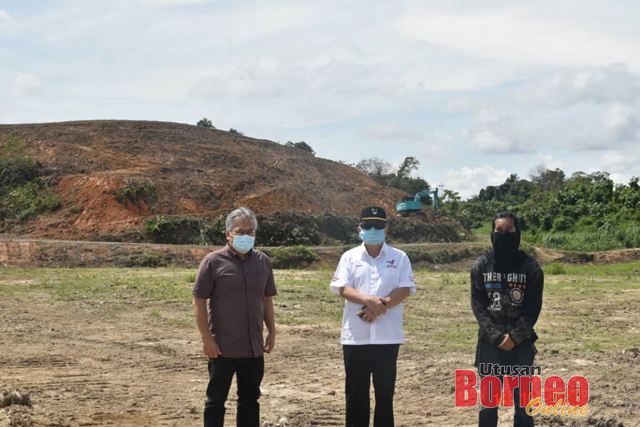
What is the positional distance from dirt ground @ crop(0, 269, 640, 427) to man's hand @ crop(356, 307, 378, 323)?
203 centimetres

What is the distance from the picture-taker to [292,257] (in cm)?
2694

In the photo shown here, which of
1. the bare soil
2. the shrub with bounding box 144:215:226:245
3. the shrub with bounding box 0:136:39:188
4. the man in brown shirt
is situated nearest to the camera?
the man in brown shirt

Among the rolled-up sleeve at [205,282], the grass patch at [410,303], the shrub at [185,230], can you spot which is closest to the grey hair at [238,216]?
the rolled-up sleeve at [205,282]

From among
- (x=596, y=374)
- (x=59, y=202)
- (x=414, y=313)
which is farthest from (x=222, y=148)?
(x=596, y=374)

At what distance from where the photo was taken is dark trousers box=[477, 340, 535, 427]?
5.25 meters

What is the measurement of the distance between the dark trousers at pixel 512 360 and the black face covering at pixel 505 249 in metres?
0.59

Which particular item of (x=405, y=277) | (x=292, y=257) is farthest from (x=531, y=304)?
(x=292, y=257)

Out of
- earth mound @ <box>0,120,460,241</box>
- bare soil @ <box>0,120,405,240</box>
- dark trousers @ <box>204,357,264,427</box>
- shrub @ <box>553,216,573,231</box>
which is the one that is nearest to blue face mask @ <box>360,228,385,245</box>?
dark trousers @ <box>204,357,264,427</box>

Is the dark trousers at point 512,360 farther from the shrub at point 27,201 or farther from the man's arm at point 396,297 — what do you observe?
the shrub at point 27,201

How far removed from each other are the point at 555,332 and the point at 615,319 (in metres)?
2.39

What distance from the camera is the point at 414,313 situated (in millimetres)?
14750

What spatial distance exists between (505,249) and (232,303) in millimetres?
2045

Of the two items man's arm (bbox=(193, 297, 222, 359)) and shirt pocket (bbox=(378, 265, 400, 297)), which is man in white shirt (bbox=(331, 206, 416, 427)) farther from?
man's arm (bbox=(193, 297, 222, 359))

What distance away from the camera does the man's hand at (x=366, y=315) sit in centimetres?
523
